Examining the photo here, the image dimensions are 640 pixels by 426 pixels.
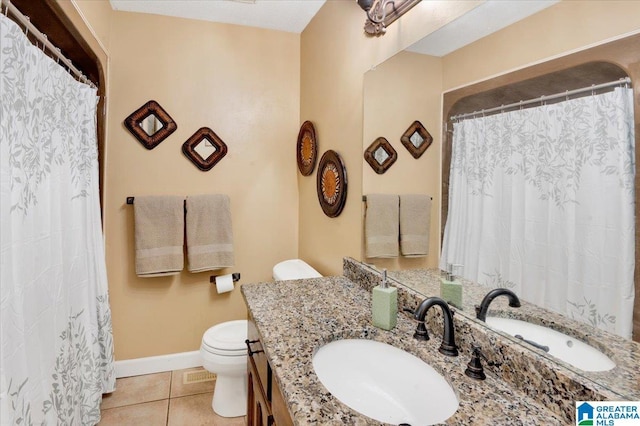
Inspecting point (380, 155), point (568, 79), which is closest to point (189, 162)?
point (380, 155)

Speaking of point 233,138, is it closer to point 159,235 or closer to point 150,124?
point 150,124

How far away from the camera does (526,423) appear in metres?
0.65

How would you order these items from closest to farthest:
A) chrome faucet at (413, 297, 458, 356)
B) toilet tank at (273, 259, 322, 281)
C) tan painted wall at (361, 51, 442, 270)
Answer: chrome faucet at (413, 297, 458, 356)
tan painted wall at (361, 51, 442, 270)
toilet tank at (273, 259, 322, 281)

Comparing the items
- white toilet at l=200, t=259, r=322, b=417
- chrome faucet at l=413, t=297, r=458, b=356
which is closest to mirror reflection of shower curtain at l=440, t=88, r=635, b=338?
chrome faucet at l=413, t=297, r=458, b=356

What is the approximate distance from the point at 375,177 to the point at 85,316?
1.56 meters

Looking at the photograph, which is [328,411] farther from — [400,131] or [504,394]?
[400,131]

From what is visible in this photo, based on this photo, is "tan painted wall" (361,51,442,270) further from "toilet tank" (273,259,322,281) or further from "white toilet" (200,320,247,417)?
"white toilet" (200,320,247,417)

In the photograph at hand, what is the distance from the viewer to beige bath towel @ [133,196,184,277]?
2.19 metres

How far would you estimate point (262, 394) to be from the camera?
1.19 m

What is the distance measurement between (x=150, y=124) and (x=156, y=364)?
1669 mm

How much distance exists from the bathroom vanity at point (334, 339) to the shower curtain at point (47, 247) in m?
0.75

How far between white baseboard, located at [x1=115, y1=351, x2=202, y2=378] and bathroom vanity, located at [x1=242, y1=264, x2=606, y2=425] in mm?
1176

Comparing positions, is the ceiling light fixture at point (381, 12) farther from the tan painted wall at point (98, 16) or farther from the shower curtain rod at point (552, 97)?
the tan painted wall at point (98, 16)

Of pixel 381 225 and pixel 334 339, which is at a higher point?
pixel 381 225
